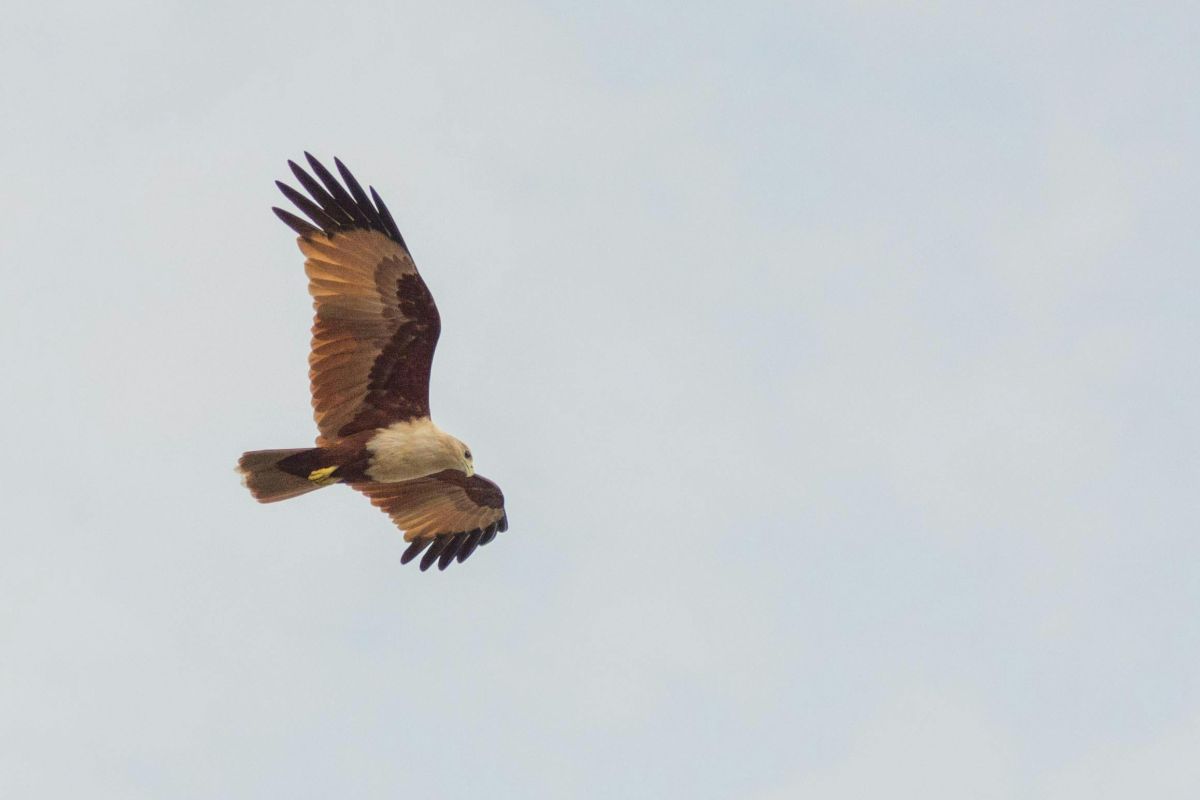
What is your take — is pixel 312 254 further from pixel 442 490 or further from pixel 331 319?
pixel 442 490

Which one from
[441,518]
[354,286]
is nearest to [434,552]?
[441,518]

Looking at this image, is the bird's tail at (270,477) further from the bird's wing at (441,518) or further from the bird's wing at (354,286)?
the bird's wing at (441,518)

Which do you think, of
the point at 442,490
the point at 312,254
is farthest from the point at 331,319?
the point at 442,490

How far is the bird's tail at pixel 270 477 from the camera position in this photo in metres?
18.0

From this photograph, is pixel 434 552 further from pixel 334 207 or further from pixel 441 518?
pixel 334 207

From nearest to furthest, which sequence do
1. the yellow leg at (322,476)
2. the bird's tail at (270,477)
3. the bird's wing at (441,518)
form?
the bird's tail at (270,477) → the yellow leg at (322,476) → the bird's wing at (441,518)

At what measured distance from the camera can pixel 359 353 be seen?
18609 millimetres

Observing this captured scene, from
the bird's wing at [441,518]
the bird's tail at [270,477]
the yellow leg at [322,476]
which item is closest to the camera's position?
the bird's tail at [270,477]

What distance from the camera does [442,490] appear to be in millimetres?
20391

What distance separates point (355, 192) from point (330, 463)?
2.73 meters

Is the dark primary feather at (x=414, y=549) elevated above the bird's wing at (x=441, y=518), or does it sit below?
below

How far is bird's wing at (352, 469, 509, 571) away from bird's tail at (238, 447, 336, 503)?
208 cm

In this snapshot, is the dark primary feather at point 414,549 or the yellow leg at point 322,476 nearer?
the yellow leg at point 322,476

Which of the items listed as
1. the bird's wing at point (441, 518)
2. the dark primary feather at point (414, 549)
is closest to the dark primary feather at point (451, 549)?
the bird's wing at point (441, 518)
